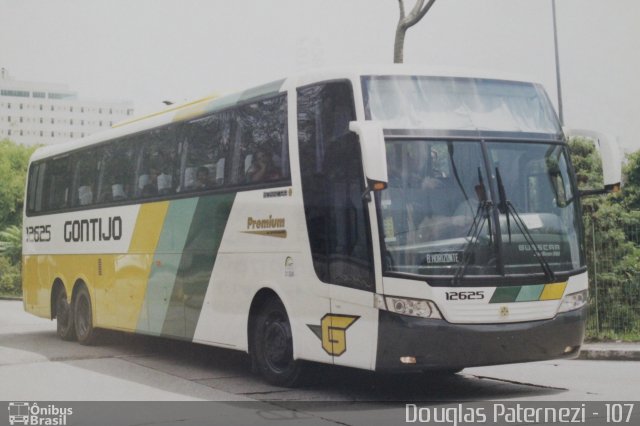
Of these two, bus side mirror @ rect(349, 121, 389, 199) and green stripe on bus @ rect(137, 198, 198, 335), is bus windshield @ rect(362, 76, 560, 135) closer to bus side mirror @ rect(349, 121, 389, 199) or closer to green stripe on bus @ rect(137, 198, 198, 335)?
bus side mirror @ rect(349, 121, 389, 199)

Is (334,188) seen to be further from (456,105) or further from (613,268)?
(613,268)

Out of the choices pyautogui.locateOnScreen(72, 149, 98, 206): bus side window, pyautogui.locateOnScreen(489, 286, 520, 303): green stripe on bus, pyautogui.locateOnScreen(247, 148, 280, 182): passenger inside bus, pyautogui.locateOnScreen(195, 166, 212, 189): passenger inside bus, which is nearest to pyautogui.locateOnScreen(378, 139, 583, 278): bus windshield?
pyautogui.locateOnScreen(489, 286, 520, 303): green stripe on bus

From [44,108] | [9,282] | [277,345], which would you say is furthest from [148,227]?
[9,282]

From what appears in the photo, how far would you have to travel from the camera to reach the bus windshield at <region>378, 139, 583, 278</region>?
31.9 ft

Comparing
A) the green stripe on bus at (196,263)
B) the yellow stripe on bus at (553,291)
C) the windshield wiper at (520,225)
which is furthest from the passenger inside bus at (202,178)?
the yellow stripe on bus at (553,291)

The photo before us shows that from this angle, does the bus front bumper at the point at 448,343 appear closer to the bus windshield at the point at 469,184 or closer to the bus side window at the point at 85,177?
the bus windshield at the point at 469,184

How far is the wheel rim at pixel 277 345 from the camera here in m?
11.2

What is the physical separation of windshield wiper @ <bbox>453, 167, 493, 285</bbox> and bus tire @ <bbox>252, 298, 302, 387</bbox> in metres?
2.24

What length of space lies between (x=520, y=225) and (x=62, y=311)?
34.0 ft

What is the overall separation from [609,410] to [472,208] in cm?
219

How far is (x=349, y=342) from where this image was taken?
10086mm

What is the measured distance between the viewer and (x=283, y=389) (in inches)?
440

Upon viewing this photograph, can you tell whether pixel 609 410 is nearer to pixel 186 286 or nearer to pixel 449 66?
pixel 449 66

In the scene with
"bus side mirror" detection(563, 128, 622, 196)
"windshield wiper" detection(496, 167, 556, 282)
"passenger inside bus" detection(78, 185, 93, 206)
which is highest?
"passenger inside bus" detection(78, 185, 93, 206)
